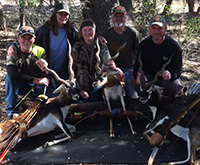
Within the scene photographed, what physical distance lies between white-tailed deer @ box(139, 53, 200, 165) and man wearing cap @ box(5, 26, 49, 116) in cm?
195

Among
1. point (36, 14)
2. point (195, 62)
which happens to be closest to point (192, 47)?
point (195, 62)

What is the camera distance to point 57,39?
17.6 ft

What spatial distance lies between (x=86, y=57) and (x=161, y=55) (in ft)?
4.73

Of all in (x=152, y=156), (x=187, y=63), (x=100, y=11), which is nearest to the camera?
(x=152, y=156)

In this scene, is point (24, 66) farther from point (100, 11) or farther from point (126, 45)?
point (100, 11)

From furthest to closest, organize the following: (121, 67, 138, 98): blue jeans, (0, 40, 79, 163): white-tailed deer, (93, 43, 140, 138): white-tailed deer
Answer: (121, 67, 138, 98): blue jeans
(93, 43, 140, 138): white-tailed deer
(0, 40, 79, 163): white-tailed deer

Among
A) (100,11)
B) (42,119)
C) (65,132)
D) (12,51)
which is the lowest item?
(65,132)

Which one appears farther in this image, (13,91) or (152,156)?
(13,91)

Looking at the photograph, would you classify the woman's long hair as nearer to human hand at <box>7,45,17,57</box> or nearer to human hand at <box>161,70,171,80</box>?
human hand at <box>7,45,17,57</box>

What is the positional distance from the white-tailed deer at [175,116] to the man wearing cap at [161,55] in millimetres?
233

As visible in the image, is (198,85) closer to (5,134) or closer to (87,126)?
(87,126)

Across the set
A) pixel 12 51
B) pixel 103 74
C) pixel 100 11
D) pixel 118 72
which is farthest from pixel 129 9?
pixel 12 51

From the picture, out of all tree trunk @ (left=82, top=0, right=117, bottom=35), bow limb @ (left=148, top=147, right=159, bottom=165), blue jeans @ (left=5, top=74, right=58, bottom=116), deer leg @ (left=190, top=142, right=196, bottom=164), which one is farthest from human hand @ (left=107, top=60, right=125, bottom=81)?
tree trunk @ (left=82, top=0, right=117, bottom=35)

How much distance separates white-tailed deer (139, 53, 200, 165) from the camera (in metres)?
4.08
